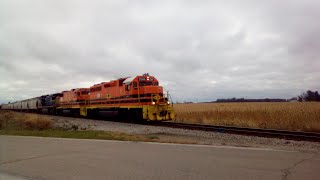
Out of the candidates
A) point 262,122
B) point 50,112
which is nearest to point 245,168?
point 262,122

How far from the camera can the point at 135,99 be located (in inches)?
981

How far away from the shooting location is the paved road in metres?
6.41

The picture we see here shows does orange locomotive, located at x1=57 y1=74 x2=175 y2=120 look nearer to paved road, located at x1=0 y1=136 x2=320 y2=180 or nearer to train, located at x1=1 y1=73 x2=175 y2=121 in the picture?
train, located at x1=1 y1=73 x2=175 y2=121

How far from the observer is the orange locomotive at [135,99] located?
23.8 meters

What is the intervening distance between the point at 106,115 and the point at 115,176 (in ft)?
79.3

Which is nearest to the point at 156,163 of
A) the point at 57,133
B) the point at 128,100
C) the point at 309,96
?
the point at 57,133

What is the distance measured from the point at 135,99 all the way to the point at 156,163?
17.6m

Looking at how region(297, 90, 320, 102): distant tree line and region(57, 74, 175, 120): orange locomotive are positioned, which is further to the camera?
region(297, 90, 320, 102): distant tree line

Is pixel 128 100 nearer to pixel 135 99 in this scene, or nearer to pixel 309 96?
pixel 135 99

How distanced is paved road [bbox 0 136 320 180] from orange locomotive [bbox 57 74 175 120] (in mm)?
13752

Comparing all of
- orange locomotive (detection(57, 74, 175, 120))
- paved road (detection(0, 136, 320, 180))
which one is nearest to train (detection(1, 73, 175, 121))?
orange locomotive (detection(57, 74, 175, 120))

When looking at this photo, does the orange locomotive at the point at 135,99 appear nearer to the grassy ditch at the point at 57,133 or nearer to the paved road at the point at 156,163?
the grassy ditch at the point at 57,133

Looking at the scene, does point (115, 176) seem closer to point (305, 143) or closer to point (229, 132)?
point (305, 143)

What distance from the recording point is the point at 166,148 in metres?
9.23
